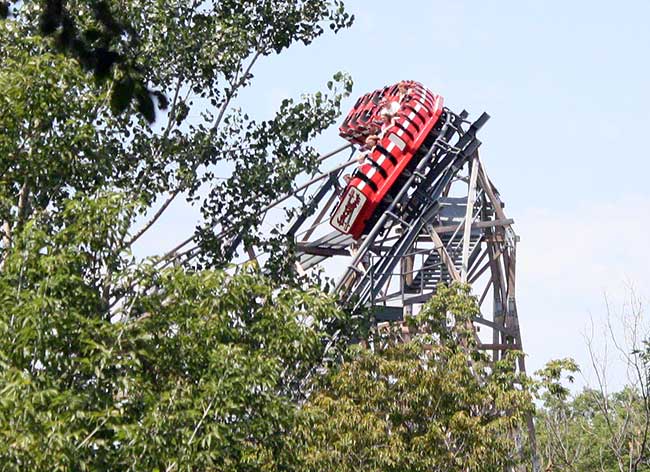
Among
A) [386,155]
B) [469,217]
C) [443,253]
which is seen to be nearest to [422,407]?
[443,253]

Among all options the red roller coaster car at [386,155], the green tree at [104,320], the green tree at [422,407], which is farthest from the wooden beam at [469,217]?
the green tree at [104,320]

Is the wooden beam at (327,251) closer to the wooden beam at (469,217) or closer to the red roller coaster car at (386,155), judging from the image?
the red roller coaster car at (386,155)

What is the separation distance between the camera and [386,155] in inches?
1024

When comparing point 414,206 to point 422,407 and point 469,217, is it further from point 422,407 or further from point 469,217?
point 422,407

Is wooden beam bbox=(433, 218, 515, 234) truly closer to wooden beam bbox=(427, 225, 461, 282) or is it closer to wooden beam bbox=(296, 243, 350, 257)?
wooden beam bbox=(427, 225, 461, 282)

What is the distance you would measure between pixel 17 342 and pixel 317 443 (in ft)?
26.5

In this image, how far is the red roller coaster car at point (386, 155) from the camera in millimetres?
25859

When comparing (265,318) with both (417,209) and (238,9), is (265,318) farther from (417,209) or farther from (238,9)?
(417,209)

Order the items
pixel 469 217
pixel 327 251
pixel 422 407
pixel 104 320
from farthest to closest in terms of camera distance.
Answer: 1. pixel 327 251
2. pixel 469 217
3. pixel 422 407
4. pixel 104 320

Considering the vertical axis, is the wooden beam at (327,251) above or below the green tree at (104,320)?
above

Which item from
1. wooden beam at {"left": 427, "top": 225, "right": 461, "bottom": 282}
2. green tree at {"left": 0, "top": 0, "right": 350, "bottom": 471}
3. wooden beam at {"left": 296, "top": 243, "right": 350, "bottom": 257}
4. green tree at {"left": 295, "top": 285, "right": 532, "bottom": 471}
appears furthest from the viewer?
wooden beam at {"left": 296, "top": 243, "right": 350, "bottom": 257}

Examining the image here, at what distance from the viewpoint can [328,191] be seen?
2753 cm


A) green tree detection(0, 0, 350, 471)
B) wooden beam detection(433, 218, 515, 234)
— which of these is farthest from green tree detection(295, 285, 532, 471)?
wooden beam detection(433, 218, 515, 234)

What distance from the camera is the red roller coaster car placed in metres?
25.9
